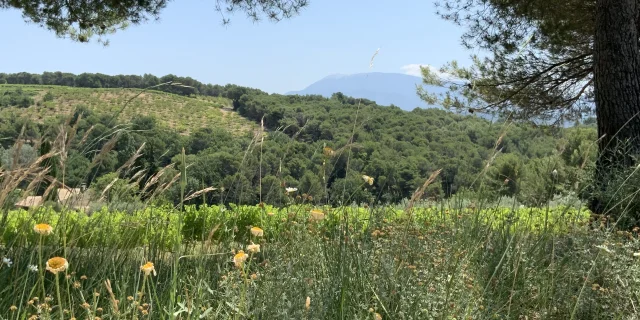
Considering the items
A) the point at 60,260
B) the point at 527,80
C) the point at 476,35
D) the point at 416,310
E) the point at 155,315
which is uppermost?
the point at 476,35

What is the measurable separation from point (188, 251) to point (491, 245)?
125 centimetres

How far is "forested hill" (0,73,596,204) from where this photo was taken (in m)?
1.95

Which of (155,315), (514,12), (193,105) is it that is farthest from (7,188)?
(193,105)

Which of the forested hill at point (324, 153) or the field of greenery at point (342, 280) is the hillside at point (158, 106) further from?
the field of greenery at point (342, 280)

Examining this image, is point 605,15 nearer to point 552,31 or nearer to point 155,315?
point 552,31

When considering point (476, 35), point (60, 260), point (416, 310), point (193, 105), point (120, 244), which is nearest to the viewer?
point (60, 260)

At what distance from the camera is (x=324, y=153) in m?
1.98

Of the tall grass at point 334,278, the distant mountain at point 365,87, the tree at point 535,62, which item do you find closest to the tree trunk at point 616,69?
the tree at point 535,62

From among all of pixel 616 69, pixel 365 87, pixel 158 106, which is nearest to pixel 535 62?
pixel 616 69

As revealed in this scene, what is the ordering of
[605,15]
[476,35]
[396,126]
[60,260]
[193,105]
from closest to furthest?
[60,260], [605,15], [476,35], [396,126], [193,105]

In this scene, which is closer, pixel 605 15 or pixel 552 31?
pixel 605 15

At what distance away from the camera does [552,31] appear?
642 centimetres

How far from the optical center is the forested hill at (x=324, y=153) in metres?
1.95

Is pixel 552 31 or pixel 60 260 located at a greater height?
pixel 552 31
